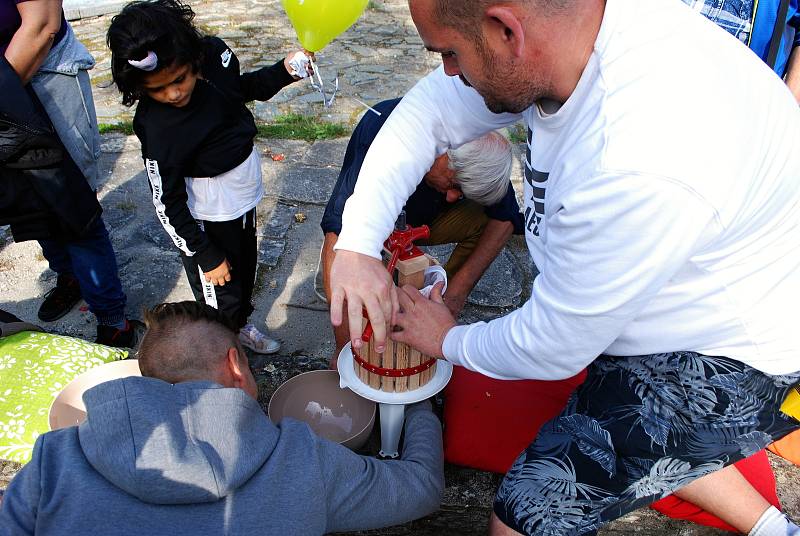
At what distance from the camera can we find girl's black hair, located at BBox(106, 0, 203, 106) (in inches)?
93.1

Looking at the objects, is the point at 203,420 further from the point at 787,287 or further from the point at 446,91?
the point at 787,287

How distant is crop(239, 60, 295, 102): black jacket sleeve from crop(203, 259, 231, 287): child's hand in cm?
85

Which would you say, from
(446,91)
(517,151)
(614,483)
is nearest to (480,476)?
(614,483)

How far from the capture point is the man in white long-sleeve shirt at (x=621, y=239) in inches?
50.1

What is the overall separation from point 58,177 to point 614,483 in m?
2.60

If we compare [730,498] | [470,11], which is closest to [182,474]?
[470,11]

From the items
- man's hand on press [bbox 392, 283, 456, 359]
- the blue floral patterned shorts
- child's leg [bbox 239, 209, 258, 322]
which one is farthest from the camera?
child's leg [bbox 239, 209, 258, 322]

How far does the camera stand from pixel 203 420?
1639 mm

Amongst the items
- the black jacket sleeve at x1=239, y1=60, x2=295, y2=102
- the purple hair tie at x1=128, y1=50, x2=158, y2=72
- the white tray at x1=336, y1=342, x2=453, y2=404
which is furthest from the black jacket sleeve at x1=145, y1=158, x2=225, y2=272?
the white tray at x1=336, y1=342, x2=453, y2=404

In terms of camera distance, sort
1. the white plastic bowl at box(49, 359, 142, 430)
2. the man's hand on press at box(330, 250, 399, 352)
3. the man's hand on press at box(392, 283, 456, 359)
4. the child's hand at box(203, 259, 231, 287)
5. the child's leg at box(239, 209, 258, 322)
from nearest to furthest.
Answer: the man's hand on press at box(330, 250, 399, 352), the man's hand on press at box(392, 283, 456, 359), the white plastic bowl at box(49, 359, 142, 430), the child's hand at box(203, 259, 231, 287), the child's leg at box(239, 209, 258, 322)

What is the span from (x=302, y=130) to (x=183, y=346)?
11.7ft

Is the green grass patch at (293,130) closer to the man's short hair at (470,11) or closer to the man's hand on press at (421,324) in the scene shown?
the man's hand on press at (421,324)

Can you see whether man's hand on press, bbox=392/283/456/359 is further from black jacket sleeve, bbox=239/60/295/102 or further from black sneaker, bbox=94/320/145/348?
black sneaker, bbox=94/320/145/348

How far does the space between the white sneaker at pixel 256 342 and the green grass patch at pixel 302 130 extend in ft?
8.13
